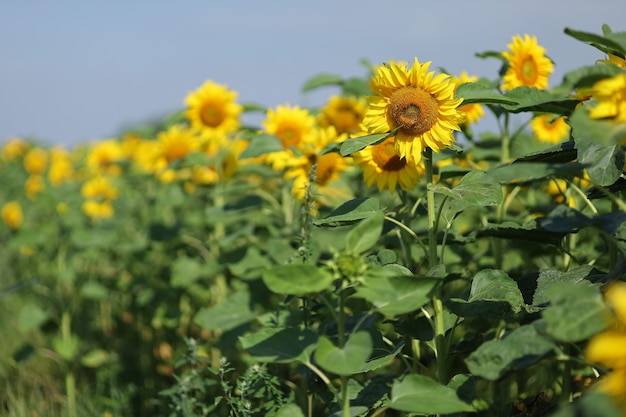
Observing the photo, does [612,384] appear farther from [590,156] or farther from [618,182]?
[618,182]

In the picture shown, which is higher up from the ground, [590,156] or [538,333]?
[590,156]

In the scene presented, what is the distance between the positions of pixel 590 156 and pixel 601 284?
11.3 inches

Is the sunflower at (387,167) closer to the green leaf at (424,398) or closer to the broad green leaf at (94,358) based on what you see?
the green leaf at (424,398)

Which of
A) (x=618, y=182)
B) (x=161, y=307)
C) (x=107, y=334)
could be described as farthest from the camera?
(x=107, y=334)

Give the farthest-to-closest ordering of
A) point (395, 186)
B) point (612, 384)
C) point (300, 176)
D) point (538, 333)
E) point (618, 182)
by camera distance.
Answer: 1. point (300, 176)
2. point (395, 186)
3. point (618, 182)
4. point (538, 333)
5. point (612, 384)

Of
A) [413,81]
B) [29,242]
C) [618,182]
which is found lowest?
[29,242]

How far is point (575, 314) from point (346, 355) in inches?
17.4

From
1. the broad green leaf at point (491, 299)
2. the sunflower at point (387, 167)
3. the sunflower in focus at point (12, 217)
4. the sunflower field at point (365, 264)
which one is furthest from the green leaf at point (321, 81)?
the sunflower in focus at point (12, 217)

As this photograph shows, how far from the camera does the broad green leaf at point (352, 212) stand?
1.89 meters

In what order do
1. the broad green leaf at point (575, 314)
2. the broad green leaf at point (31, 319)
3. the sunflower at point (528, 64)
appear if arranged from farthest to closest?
1. the broad green leaf at point (31, 319)
2. the sunflower at point (528, 64)
3. the broad green leaf at point (575, 314)

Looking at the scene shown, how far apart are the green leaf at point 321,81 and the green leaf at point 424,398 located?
6.63 feet

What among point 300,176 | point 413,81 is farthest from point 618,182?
point 300,176

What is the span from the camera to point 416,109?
1.95 m

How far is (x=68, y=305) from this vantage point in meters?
3.83
